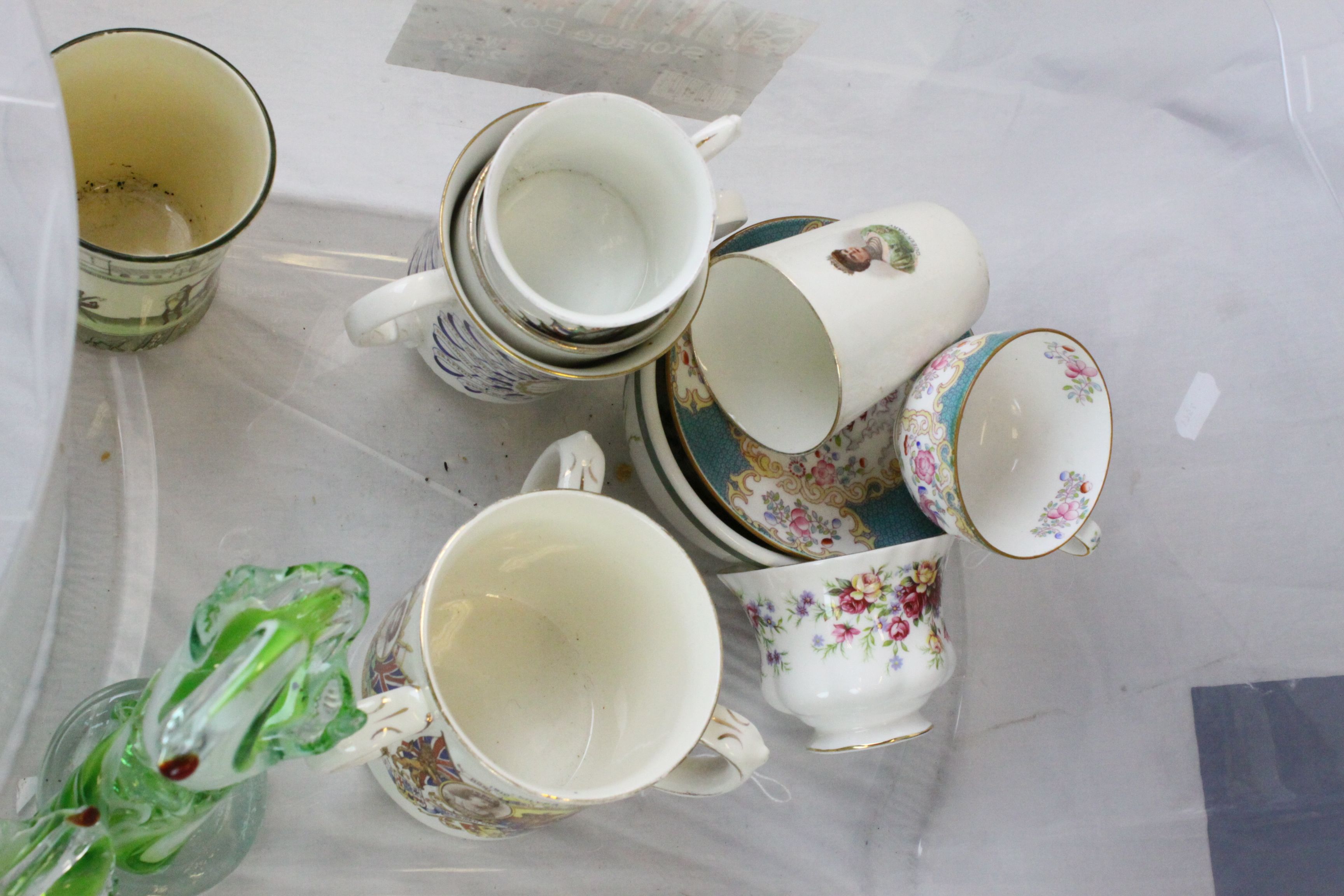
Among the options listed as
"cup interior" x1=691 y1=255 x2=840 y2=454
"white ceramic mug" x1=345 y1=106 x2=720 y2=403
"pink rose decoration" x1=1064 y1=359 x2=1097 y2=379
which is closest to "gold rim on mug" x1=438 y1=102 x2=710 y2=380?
"white ceramic mug" x1=345 y1=106 x2=720 y2=403

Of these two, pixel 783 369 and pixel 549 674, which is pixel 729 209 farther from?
pixel 549 674

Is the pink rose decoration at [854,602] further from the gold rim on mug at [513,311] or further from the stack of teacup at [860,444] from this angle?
the gold rim on mug at [513,311]

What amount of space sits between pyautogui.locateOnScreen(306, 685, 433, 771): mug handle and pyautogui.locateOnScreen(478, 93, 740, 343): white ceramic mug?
0.14 metres

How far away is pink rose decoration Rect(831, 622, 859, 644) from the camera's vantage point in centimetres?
47

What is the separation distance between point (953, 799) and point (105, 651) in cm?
43

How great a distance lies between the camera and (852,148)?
671 millimetres

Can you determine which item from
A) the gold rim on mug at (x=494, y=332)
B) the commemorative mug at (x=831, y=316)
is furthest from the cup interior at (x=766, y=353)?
the gold rim on mug at (x=494, y=332)

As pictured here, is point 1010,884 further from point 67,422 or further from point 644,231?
point 67,422

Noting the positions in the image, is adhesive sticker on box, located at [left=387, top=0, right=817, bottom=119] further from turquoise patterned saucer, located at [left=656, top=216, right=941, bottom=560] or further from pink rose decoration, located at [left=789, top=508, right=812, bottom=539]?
pink rose decoration, located at [left=789, top=508, right=812, bottom=539]

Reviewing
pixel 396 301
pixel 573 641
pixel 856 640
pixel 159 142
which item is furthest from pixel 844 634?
pixel 159 142

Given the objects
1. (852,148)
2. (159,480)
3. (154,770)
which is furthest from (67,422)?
(852,148)

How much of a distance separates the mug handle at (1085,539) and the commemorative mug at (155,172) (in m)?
0.39

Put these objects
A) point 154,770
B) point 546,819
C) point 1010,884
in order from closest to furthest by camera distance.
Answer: point 154,770 → point 546,819 → point 1010,884

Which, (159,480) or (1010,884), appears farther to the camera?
(1010,884)
